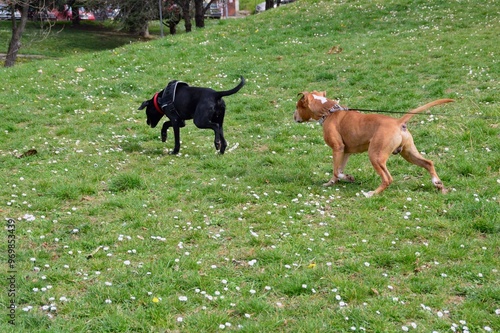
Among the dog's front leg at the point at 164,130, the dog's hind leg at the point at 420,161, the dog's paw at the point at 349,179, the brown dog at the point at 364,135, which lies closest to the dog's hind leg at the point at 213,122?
the dog's front leg at the point at 164,130

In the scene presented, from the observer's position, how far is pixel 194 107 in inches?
360

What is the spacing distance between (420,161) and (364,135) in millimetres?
931

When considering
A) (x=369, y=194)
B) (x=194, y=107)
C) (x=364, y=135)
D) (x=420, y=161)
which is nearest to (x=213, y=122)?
(x=194, y=107)

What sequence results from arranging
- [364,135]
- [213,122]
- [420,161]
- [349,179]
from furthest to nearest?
1. [213,122]
2. [349,179]
3. [420,161]
4. [364,135]

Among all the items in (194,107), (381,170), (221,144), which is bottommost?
(221,144)

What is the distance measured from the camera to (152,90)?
1434cm

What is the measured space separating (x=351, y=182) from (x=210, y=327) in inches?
168

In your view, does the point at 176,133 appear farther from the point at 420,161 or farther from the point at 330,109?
the point at 420,161

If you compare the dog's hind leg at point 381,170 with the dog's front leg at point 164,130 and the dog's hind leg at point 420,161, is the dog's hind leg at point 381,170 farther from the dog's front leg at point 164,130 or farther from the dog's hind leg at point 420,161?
the dog's front leg at point 164,130

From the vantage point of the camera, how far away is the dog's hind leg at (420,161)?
7.46m

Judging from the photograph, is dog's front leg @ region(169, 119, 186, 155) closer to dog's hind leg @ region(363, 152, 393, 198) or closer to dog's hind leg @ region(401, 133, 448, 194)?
dog's hind leg @ region(363, 152, 393, 198)

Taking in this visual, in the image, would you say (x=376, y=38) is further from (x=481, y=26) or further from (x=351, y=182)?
(x=351, y=182)

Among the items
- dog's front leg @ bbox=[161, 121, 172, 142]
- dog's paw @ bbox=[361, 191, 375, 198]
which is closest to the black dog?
dog's front leg @ bbox=[161, 121, 172, 142]

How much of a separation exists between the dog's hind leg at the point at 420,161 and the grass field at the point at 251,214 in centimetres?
23
